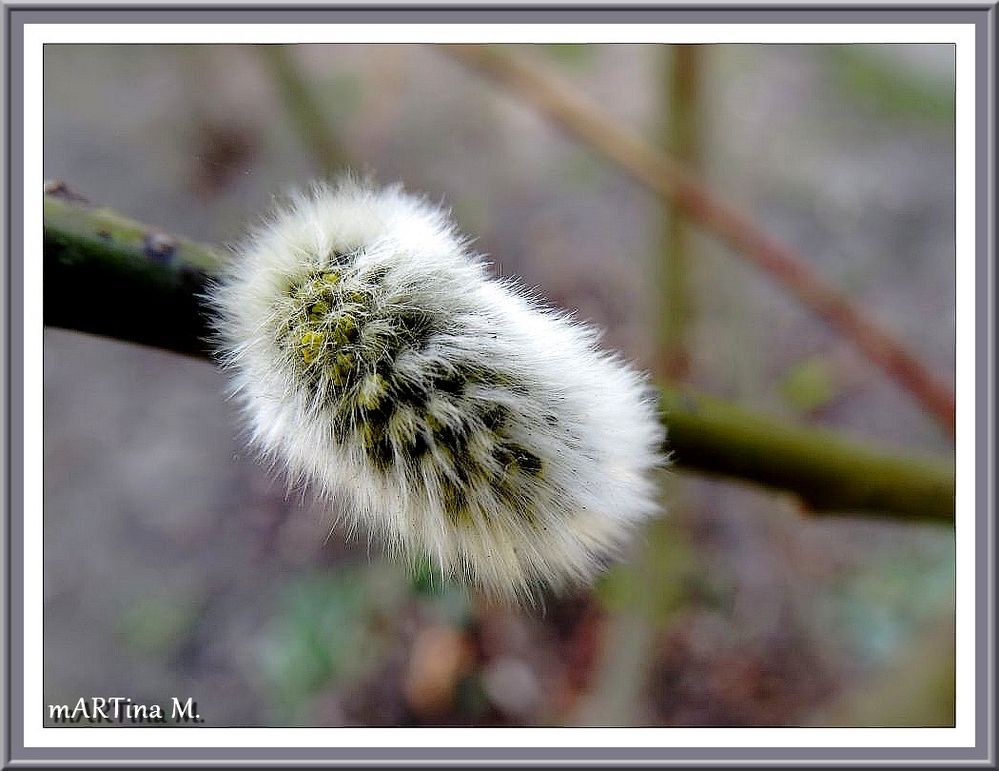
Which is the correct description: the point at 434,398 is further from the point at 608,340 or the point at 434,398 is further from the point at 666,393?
the point at 608,340

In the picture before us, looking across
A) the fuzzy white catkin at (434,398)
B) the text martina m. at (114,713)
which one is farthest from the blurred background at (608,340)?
the fuzzy white catkin at (434,398)

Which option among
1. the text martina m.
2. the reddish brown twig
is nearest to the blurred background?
the reddish brown twig

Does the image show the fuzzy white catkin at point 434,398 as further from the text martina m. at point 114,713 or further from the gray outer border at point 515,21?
the text martina m. at point 114,713

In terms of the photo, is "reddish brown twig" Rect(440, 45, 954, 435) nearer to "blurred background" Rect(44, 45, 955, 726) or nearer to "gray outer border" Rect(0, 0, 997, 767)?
"blurred background" Rect(44, 45, 955, 726)

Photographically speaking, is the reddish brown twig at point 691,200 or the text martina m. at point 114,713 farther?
the reddish brown twig at point 691,200

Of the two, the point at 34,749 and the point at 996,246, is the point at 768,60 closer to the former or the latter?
the point at 996,246
